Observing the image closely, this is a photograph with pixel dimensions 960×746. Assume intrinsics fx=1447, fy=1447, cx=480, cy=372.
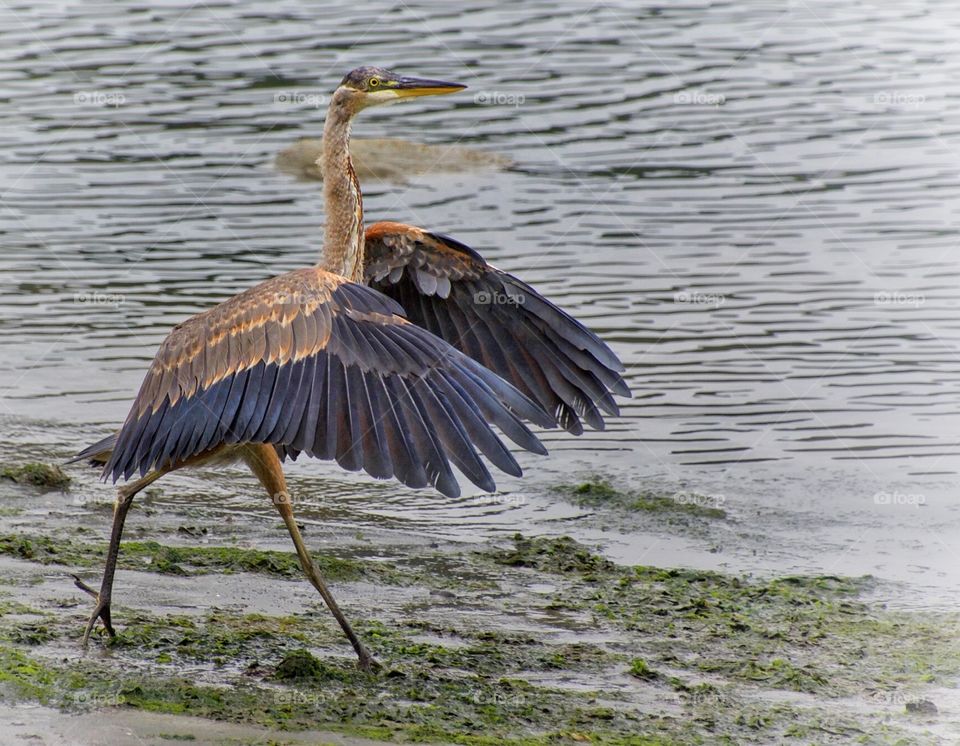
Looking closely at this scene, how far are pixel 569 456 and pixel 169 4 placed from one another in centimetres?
1738

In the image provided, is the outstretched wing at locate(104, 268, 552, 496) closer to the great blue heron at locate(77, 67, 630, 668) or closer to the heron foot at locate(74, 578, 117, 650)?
the great blue heron at locate(77, 67, 630, 668)

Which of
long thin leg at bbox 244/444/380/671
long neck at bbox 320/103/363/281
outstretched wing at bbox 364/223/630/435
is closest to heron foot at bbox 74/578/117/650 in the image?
long thin leg at bbox 244/444/380/671

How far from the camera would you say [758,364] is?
473 inches

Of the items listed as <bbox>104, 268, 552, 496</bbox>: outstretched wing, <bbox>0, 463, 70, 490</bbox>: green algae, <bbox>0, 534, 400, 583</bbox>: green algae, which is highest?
<bbox>104, 268, 552, 496</bbox>: outstretched wing

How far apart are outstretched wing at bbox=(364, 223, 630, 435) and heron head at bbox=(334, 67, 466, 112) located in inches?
27.6

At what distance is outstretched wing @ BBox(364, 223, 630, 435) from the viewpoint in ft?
25.7

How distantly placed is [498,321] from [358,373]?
195cm

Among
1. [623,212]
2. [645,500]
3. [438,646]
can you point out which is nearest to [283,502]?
[438,646]

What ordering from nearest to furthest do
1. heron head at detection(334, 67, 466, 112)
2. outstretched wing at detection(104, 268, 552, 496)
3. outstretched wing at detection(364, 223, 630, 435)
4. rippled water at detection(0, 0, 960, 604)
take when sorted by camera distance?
1. outstretched wing at detection(104, 268, 552, 496)
2. outstretched wing at detection(364, 223, 630, 435)
3. heron head at detection(334, 67, 466, 112)
4. rippled water at detection(0, 0, 960, 604)

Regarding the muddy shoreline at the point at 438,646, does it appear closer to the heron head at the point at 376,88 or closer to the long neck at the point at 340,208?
the long neck at the point at 340,208

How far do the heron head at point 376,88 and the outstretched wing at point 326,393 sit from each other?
1.66 m

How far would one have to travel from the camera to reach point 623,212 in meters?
15.8

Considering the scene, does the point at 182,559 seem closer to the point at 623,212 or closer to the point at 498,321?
the point at 498,321

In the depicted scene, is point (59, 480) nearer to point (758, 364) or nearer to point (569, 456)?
point (569, 456)
